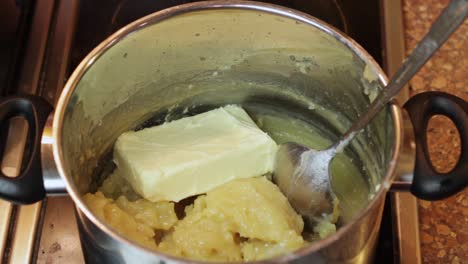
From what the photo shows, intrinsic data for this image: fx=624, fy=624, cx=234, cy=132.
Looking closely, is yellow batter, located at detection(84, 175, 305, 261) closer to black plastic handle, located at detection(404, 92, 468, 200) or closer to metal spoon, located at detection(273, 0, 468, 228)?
metal spoon, located at detection(273, 0, 468, 228)

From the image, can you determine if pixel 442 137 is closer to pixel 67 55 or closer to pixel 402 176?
pixel 402 176

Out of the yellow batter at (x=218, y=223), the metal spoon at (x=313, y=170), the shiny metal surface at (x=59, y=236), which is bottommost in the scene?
the shiny metal surface at (x=59, y=236)

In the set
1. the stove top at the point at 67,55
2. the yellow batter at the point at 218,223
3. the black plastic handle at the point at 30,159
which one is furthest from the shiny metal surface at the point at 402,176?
the black plastic handle at the point at 30,159

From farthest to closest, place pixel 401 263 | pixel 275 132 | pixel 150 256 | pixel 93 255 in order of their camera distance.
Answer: pixel 275 132
pixel 401 263
pixel 93 255
pixel 150 256

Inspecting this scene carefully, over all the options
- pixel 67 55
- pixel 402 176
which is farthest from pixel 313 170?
pixel 67 55

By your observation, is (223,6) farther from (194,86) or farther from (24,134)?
(24,134)

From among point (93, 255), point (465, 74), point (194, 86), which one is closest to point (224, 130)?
point (194, 86)

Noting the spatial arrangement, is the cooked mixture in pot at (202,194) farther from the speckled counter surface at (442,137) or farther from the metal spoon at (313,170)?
the speckled counter surface at (442,137)

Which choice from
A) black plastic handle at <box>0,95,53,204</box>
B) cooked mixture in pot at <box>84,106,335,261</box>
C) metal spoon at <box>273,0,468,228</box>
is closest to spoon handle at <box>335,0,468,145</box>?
metal spoon at <box>273,0,468,228</box>
